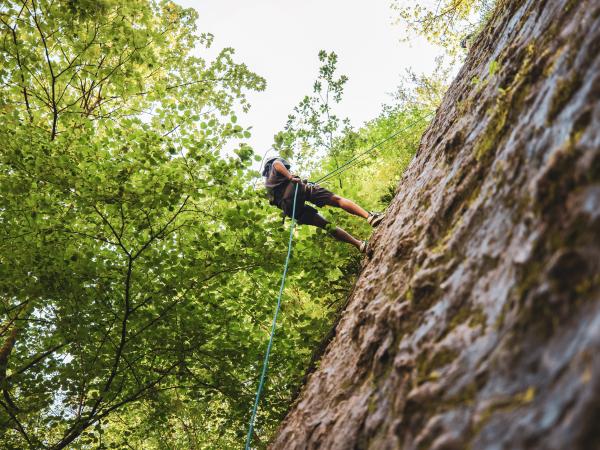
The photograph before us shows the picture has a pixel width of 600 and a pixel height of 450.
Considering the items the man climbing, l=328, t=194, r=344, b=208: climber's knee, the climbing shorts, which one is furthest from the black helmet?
l=328, t=194, r=344, b=208: climber's knee

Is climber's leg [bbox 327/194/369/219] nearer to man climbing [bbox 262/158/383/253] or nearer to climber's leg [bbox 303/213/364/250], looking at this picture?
man climbing [bbox 262/158/383/253]

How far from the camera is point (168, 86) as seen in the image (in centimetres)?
789

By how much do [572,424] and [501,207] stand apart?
1086 millimetres

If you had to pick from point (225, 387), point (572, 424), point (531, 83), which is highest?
point (225, 387)

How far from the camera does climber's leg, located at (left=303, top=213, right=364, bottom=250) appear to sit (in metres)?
5.85

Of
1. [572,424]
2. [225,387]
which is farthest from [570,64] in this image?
[225,387]

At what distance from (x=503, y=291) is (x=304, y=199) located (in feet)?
15.6

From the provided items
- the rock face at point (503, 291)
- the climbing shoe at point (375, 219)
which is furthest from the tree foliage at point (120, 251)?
the rock face at point (503, 291)

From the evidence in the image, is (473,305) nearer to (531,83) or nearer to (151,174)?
(531,83)

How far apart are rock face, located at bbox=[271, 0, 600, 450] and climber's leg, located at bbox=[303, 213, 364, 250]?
9.19 ft

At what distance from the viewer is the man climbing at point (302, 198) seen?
19.7ft

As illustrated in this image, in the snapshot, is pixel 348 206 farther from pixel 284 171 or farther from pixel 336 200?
pixel 284 171

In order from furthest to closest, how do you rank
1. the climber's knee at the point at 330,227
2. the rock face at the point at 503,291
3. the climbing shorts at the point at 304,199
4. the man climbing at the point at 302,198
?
the climbing shorts at the point at 304,199
the man climbing at the point at 302,198
the climber's knee at the point at 330,227
the rock face at the point at 503,291

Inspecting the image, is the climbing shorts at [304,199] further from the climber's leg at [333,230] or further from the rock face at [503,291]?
the rock face at [503,291]
